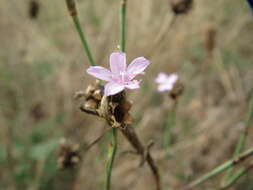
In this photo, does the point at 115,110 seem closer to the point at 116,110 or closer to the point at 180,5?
the point at 116,110

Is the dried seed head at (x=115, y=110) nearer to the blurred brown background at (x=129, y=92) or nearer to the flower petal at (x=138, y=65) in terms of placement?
the flower petal at (x=138, y=65)

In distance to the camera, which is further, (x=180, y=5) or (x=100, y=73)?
(x=180, y=5)

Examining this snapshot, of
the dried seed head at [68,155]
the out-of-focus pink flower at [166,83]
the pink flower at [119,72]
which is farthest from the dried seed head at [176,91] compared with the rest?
the pink flower at [119,72]

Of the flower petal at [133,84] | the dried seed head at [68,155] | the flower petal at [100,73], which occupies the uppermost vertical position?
the flower petal at [100,73]

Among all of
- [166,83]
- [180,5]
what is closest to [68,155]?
[166,83]

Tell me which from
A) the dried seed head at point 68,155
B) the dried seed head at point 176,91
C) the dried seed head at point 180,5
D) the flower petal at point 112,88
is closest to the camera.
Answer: the flower petal at point 112,88

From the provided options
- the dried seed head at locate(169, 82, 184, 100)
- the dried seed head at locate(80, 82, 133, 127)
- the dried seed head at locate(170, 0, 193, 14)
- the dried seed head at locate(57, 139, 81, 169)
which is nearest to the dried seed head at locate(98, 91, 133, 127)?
the dried seed head at locate(80, 82, 133, 127)

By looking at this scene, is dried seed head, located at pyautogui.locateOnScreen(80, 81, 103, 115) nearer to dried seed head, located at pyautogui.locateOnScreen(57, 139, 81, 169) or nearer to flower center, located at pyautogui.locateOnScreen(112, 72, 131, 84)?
flower center, located at pyautogui.locateOnScreen(112, 72, 131, 84)
